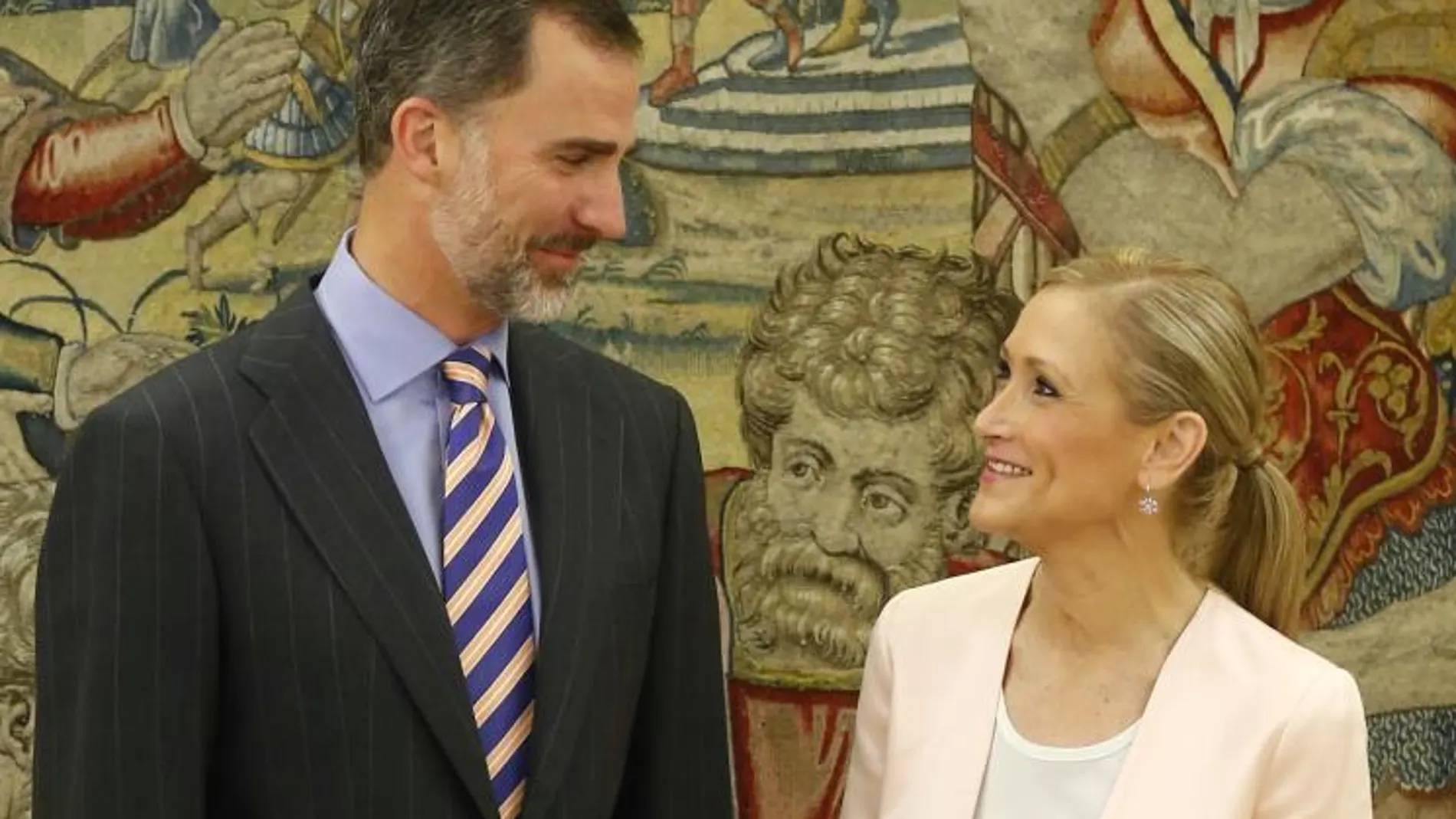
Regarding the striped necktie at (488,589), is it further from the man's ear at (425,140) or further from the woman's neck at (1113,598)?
the woman's neck at (1113,598)

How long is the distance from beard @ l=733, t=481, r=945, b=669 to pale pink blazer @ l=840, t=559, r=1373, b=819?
939 mm

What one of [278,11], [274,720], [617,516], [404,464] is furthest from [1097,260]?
Result: [278,11]

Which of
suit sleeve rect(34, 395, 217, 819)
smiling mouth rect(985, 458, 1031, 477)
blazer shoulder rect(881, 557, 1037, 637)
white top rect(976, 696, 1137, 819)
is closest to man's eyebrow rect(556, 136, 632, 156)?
suit sleeve rect(34, 395, 217, 819)

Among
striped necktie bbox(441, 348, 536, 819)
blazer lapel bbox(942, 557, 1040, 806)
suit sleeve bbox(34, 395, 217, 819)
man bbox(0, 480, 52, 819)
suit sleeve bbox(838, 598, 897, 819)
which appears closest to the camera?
suit sleeve bbox(34, 395, 217, 819)

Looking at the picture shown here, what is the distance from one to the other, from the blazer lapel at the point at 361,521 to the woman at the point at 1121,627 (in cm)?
74

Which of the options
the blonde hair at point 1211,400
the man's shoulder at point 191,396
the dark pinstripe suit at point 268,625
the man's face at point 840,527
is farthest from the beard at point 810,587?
the man's shoulder at point 191,396

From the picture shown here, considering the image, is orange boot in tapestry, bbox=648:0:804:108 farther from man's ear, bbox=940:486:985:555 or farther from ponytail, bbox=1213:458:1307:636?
ponytail, bbox=1213:458:1307:636

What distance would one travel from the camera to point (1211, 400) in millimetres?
2912

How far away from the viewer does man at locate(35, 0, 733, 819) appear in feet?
7.98

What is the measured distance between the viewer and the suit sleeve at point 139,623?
2404mm

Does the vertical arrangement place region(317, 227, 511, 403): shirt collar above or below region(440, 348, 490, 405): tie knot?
above

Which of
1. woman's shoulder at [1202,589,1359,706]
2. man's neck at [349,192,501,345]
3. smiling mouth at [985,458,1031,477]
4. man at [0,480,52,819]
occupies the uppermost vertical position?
man's neck at [349,192,501,345]

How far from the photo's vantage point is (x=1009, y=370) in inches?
117

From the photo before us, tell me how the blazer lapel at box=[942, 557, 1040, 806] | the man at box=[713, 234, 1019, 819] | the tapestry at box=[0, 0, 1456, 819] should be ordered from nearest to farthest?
the blazer lapel at box=[942, 557, 1040, 806] < the tapestry at box=[0, 0, 1456, 819] < the man at box=[713, 234, 1019, 819]
